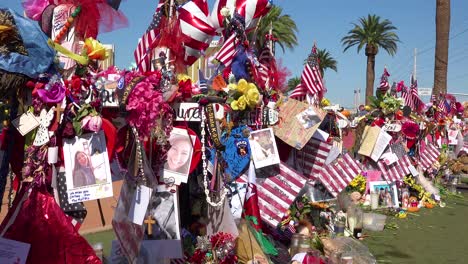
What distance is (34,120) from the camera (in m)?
3.02

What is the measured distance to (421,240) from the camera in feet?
23.8

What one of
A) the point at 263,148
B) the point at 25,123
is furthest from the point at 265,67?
the point at 25,123

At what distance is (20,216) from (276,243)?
10.9 ft

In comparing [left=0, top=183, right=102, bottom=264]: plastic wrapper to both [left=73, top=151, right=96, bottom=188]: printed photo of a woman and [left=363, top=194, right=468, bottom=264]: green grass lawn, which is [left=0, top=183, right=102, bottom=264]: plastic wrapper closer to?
[left=73, top=151, right=96, bottom=188]: printed photo of a woman

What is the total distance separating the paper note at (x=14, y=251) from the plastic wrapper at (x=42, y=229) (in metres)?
0.06

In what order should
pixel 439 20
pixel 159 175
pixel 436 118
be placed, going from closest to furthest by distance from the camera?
pixel 159 175 < pixel 436 118 < pixel 439 20

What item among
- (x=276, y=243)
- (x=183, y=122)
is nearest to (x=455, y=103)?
(x=276, y=243)

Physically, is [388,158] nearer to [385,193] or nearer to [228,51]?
[385,193]

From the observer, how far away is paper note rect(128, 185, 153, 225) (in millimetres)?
3344

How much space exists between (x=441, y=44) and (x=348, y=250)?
1243 centimetres

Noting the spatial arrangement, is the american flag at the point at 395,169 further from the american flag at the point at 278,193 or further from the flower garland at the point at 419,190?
the american flag at the point at 278,193

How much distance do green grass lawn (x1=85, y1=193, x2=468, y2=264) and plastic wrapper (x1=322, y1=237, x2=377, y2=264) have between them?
114 centimetres

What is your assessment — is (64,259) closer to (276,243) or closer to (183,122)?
(183,122)

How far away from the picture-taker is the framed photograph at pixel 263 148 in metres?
4.90
